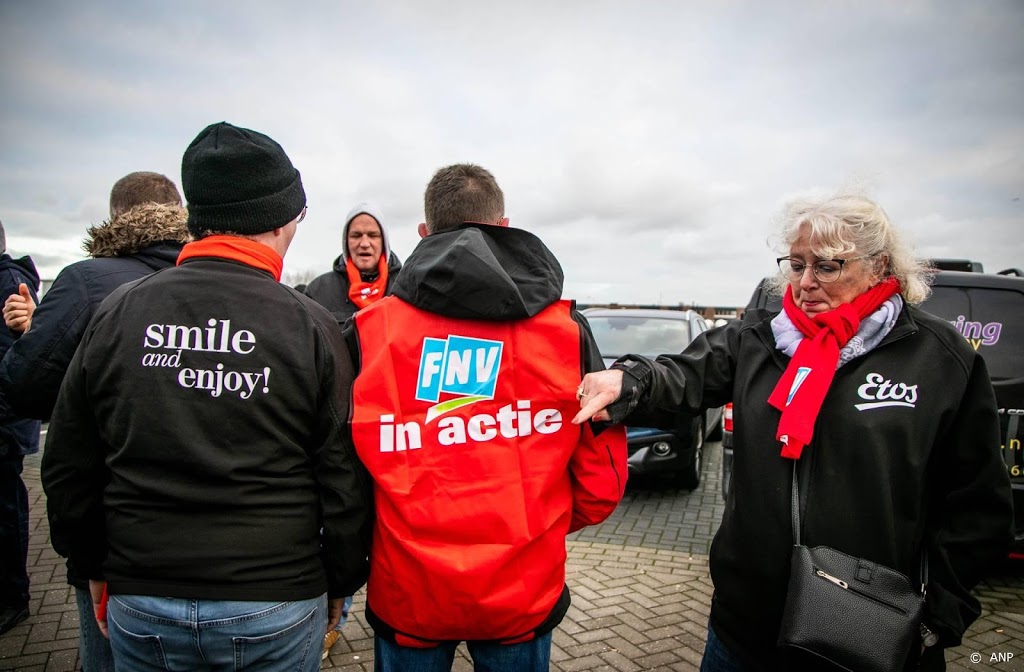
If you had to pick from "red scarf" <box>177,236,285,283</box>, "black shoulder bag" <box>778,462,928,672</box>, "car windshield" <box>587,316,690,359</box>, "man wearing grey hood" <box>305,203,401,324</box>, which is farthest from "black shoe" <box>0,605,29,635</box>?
"car windshield" <box>587,316,690,359</box>

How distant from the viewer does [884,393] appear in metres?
1.76

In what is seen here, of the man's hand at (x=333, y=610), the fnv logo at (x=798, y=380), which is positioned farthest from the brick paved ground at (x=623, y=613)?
the fnv logo at (x=798, y=380)

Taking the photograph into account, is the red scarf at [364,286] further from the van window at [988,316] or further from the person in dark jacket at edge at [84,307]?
the van window at [988,316]

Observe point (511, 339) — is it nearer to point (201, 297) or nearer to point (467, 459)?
point (467, 459)

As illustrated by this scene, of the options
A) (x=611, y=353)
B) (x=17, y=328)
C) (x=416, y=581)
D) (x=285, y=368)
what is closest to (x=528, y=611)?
(x=416, y=581)

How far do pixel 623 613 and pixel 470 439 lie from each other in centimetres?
279

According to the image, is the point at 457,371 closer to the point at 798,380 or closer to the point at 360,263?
the point at 798,380

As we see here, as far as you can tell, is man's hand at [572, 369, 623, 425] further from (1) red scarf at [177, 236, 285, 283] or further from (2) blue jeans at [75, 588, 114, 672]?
(2) blue jeans at [75, 588, 114, 672]

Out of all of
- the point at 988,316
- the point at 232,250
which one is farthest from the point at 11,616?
the point at 988,316

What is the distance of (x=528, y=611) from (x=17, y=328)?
7.85 ft

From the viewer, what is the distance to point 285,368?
1.55m

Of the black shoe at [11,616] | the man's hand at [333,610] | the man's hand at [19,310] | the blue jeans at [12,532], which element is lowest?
the black shoe at [11,616]

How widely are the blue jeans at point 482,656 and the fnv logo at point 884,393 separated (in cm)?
115

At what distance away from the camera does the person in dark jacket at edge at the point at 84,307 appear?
209 centimetres
